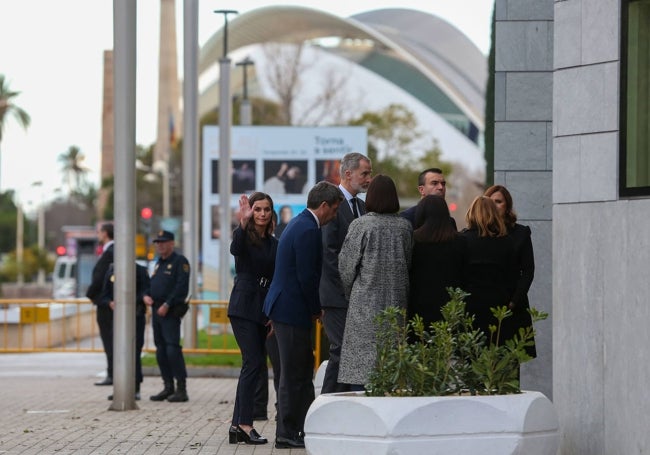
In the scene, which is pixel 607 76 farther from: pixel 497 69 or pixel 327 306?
pixel 497 69

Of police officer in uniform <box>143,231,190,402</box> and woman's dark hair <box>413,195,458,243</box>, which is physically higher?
woman's dark hair <box>413,195,458,243</box>

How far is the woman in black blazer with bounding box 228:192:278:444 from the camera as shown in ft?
39.1

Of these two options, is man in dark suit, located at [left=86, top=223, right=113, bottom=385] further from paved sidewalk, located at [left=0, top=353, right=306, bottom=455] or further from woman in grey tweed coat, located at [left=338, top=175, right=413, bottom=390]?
woman in grey tweed coat, located at [left=338, top=175, right=413, bottom=390]

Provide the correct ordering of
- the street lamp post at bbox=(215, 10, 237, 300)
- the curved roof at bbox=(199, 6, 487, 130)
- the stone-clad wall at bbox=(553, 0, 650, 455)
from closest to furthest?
the stone-clad wall at bbox=(553, 0, 650, 455) → the street lamp post at bbox=(215, 10, 237, 300) → the curved roof at bbox=(199, 6, 487, 130)

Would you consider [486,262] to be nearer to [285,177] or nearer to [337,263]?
[337,263]

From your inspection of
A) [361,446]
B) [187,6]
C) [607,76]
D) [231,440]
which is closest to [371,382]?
[361,446]

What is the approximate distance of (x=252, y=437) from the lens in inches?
471

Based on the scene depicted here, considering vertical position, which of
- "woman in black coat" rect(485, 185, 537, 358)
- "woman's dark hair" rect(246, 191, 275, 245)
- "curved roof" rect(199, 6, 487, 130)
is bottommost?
"woman in black coat" rect(485, 185, 537, 358)

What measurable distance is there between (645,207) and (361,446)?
2158 mm

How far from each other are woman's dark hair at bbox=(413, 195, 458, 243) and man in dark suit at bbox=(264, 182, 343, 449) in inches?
41.4

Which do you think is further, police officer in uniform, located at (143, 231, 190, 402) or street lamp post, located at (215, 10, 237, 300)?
street lamp post, located at (215, 10, 237, 300)

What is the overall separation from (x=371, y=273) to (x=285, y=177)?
28.1m

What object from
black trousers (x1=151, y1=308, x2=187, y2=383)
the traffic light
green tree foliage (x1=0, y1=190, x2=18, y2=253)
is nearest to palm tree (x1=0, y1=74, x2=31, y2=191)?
green tree foliage (x1=0, y1=190, x2=18, y2=253)

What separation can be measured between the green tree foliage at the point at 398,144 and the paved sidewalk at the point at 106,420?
5105cm
